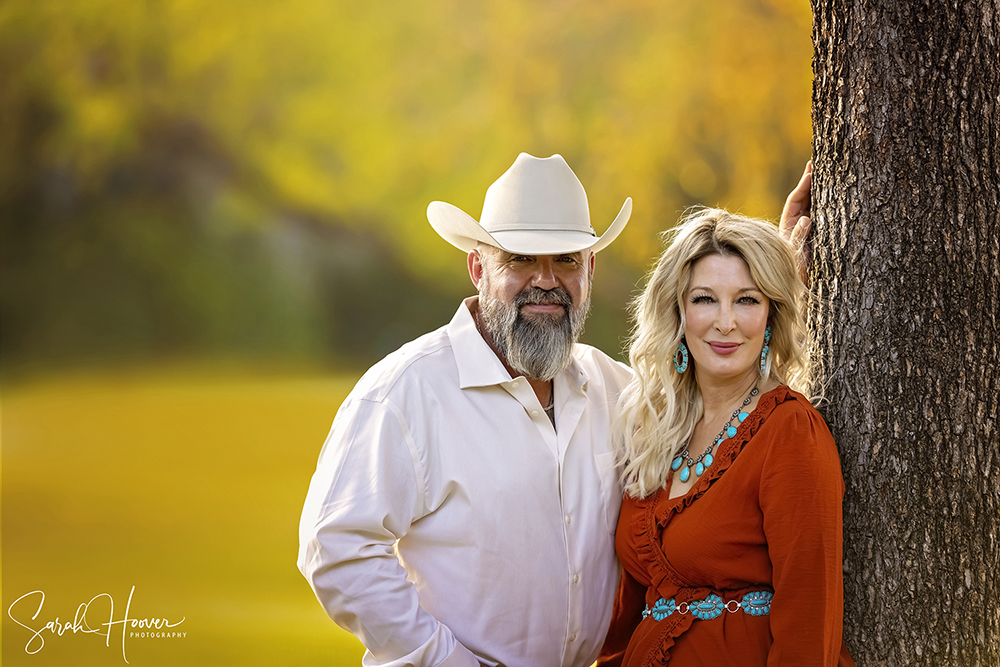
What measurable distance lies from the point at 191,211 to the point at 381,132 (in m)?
1.54

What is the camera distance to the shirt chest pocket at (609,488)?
233 centimetres

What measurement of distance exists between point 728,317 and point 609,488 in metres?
0.60

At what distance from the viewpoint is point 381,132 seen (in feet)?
20.8

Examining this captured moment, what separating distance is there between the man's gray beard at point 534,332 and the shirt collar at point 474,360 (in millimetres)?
46

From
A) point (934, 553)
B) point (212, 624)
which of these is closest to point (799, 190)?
point (934, 553)

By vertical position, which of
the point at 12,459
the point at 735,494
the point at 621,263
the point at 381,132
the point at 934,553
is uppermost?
the point at 381,132

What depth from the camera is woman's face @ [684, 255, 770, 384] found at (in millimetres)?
2068

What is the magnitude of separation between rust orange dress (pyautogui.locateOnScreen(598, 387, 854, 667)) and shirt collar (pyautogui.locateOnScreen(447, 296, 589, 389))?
48 cm

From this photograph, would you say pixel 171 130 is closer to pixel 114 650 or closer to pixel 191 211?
pixel 191 211

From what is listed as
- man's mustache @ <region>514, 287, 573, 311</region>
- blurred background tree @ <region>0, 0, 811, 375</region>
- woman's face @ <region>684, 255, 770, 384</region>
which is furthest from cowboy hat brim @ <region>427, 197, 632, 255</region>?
blurred background tree @ <region>0, 0, 811, 375</region>

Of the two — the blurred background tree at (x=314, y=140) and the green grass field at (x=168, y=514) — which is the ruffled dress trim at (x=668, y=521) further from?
the blurred background tree at (x=314, y=140)

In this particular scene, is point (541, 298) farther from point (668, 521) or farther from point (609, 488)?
point (668, 521)

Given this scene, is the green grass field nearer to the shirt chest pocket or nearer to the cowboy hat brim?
the shirt chest pocket

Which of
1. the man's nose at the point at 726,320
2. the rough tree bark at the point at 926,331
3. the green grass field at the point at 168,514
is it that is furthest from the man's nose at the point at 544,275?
the green grass field at the point at 168,514
